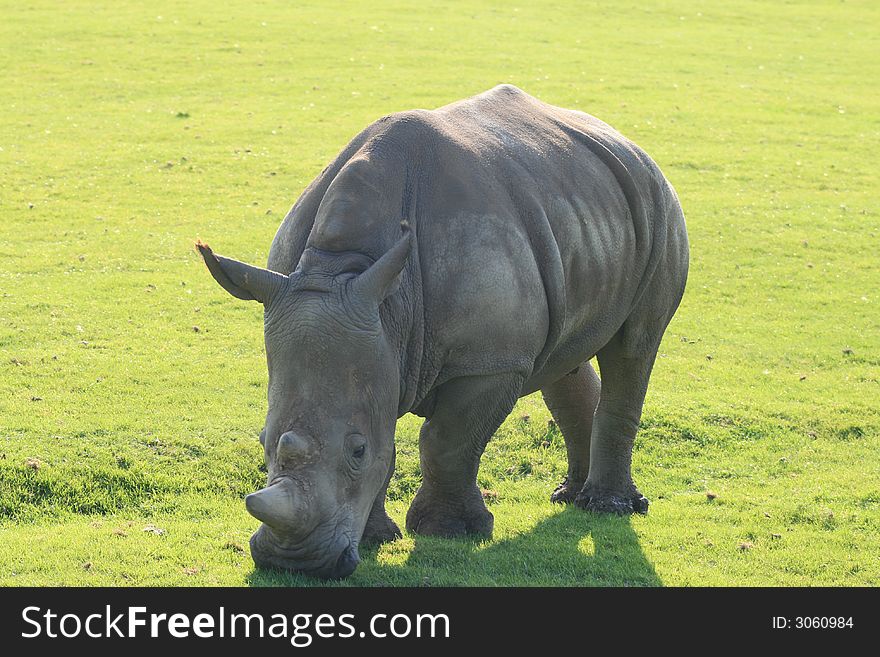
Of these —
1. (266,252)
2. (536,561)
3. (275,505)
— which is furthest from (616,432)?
(266,252)

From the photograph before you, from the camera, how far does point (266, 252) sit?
48.7ft

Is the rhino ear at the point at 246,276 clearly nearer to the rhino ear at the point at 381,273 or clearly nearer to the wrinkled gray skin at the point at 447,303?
the wrinkled gray skin at the point at 447,303

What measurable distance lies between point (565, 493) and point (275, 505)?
12.3 feet

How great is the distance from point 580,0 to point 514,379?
31.3 m

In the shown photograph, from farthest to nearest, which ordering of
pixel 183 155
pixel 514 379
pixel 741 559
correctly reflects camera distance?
pixel 183 155
pixel 741 559
pixel 514 379

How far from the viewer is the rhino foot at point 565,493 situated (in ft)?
29.2

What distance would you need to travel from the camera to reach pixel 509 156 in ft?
24.1

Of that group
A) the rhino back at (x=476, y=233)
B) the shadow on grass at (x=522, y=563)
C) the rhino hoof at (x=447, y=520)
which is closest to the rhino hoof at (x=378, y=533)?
the shadow on grass at (x=522, y=563)

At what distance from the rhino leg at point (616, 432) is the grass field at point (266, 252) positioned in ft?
0.69

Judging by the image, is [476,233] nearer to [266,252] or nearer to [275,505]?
[275,505]

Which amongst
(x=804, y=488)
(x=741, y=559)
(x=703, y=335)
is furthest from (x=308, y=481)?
(x=703, y=335)

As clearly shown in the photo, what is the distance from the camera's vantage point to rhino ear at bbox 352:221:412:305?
6027mm

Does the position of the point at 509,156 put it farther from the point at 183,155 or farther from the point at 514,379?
the point at 183,155

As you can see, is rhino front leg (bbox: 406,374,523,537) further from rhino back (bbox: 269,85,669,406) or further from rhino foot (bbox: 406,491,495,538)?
rhino back (bbox: 269,85,669,406)
